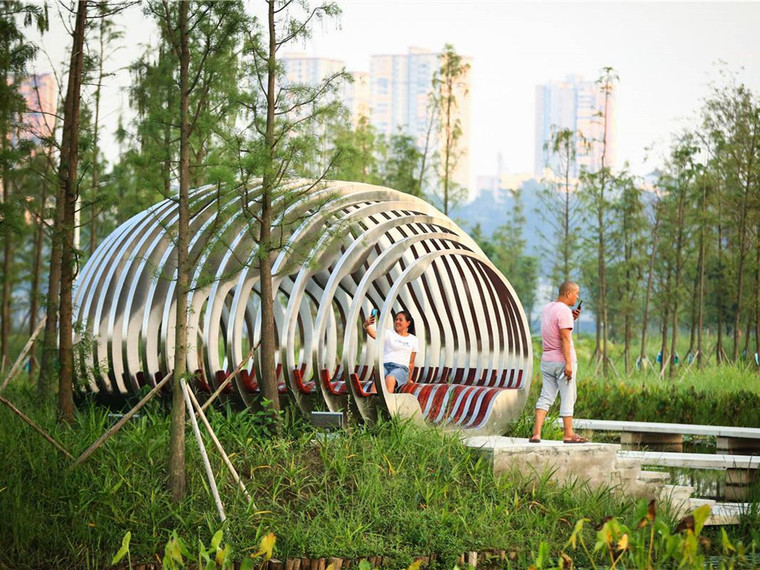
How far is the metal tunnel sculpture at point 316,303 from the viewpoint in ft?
29.7

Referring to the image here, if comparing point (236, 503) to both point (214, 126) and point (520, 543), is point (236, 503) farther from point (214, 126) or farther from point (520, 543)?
point (214, 126)

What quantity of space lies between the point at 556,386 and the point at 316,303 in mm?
2469

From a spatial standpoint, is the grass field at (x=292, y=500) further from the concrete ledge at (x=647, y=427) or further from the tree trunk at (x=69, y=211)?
the concrete ledge at (x=647, y=427)

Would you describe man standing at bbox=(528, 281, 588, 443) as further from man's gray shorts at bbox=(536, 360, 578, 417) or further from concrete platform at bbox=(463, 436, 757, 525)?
concrete platform at bbox=(463, 436, 757, 525)

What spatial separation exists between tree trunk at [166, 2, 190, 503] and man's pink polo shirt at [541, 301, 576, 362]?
10.4 feet

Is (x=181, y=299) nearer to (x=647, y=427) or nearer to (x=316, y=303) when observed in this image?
(x=316, y=303)

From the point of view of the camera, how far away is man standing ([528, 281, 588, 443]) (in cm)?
912

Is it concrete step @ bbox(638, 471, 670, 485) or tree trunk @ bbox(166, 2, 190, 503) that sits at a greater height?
tree trunk @ bbox(166, 2, 190, 503)

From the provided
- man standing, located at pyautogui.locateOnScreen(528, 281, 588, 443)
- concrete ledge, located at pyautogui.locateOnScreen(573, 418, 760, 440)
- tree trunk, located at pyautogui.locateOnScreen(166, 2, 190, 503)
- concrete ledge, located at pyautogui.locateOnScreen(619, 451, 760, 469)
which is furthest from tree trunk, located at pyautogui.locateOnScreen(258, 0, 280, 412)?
concrete ledge, located at pyautogui.locateOnScreen(573, 418, 760, 440)

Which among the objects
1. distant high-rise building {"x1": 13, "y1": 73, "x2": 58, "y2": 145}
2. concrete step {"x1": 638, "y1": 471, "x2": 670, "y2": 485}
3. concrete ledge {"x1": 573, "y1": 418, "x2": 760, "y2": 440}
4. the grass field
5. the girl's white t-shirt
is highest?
distant high-rise building {"x1": 13, "y1": 73, "x2": 58, "y2": 145}

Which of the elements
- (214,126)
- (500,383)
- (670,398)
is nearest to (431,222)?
(500,383)

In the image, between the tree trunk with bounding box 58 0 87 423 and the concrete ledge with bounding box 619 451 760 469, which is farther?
the concrete ledge with bounding box 619 451 760 469

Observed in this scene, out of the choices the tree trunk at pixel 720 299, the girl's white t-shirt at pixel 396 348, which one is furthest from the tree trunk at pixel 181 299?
the tree trunk at pixel 720 299

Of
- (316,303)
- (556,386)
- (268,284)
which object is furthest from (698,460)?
(268,284)
